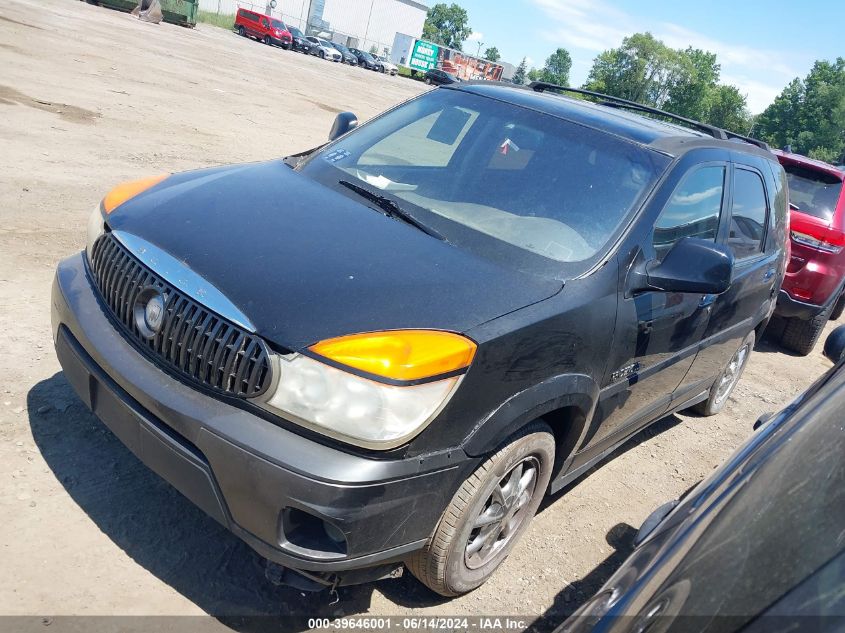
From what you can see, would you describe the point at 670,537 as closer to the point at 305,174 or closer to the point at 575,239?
the point at 575,239

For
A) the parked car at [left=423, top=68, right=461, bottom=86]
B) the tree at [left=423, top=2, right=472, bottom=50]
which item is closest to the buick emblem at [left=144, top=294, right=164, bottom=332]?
the parked car at [left=423, top=68, right=461, bottom=86]

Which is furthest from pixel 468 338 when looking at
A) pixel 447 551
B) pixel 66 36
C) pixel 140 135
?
pixel 66 36

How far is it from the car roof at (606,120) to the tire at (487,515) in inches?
62.6

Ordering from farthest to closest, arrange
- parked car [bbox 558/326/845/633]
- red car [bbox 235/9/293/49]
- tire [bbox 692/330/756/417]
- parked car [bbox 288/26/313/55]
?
parked car [bbox 288/26/313/55]
red car [bbox 235/9/293/49]
tire [bbox 692/330/756/417]
parked car [bbox 558/326/845/633]

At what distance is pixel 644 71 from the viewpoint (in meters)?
114

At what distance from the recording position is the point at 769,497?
5.18 feet

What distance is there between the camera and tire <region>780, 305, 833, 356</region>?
7.41 metres

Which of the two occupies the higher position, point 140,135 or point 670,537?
point 670,537

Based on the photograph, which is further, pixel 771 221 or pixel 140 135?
pixel 140 135

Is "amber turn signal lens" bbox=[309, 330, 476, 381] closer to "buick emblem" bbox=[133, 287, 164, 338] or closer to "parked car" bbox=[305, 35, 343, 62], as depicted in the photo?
"buick emblem" bbox=[133, 287, 164, 338]

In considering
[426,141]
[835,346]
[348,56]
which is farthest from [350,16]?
[835,346]

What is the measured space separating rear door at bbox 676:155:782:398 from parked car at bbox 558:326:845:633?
2.12 meters

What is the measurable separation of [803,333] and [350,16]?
92.2 metres

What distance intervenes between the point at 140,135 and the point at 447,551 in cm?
862
